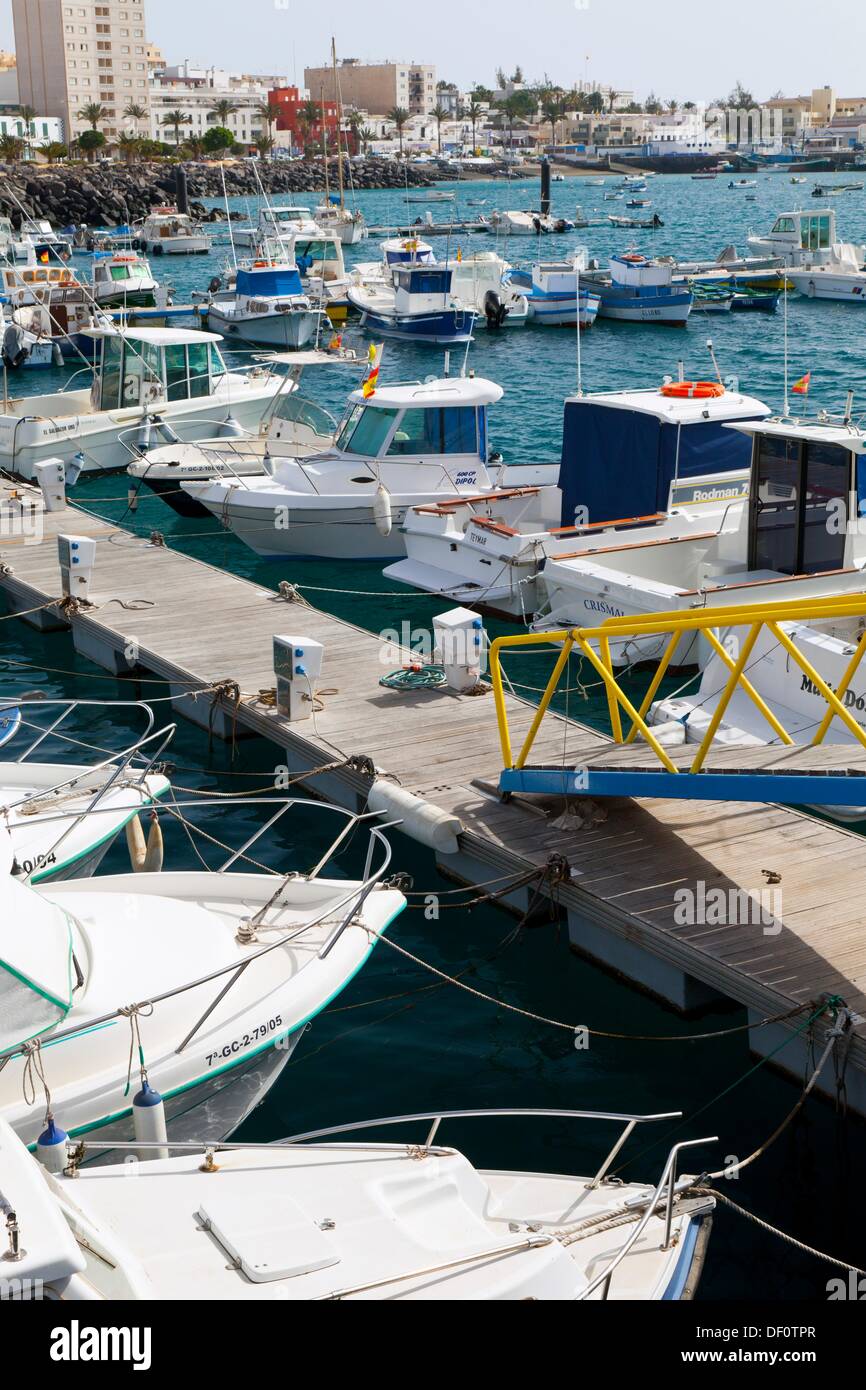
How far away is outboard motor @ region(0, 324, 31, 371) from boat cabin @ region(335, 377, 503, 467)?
2372cm

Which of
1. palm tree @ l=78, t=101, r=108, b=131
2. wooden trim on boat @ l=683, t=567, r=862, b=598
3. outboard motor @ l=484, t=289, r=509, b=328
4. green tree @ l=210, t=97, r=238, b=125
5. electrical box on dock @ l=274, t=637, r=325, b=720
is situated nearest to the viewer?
electrical box on dock @ l=274, t=637, r=325, b=720

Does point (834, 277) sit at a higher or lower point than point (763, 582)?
higher

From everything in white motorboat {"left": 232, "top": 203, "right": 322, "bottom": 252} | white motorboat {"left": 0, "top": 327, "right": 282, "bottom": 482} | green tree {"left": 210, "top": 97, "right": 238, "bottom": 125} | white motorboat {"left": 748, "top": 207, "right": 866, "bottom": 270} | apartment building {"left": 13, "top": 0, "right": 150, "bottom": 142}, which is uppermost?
apartment building {"left": 13, "top": 0, "right": 150, "bottom": 142}

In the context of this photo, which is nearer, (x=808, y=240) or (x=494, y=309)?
(x=494, y=309)

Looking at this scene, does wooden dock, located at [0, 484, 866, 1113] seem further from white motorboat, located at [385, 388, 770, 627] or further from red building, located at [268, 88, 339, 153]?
red building, located at [268, 88, 339, 153]

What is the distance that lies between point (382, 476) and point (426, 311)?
2677 centimetres

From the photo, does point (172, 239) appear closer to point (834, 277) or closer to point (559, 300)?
point (559, 300)

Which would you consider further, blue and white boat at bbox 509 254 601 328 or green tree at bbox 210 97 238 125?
green tree at bbox 210 97 238 125

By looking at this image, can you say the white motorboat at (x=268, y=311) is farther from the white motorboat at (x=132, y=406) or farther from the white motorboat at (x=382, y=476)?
the white motorboat at (x=382, y=476)

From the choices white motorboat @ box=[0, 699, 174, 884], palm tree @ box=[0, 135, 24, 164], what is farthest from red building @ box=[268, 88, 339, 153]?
white motorboat @ box=[0, 699, 174, 884]

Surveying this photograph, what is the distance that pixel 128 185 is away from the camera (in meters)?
106

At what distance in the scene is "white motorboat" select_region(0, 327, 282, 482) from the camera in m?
26.3

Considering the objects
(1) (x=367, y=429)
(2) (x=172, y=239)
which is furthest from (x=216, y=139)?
(1) (x=367, y=429)
